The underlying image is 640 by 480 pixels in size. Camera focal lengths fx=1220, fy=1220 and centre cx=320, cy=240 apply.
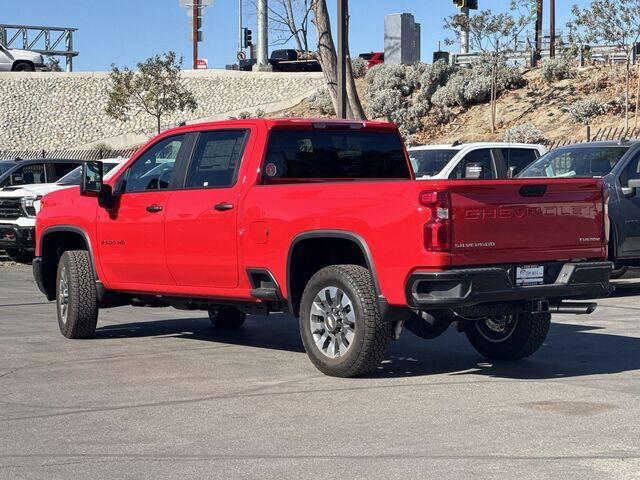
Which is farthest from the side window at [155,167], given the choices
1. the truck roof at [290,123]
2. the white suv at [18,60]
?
the white suv at [18,60]

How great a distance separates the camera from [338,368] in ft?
30.0

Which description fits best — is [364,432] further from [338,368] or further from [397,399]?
[338,368]

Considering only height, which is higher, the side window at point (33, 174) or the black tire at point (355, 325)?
the side window at point (33, 174)

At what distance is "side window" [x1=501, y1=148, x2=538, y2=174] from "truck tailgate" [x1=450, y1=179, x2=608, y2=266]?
9.97 meters

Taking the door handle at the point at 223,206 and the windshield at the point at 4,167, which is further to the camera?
the windshield at the point at 4,167

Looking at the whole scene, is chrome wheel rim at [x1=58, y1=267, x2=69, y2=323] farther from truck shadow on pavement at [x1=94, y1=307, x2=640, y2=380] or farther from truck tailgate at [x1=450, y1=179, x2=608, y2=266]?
truck tailgate at [x1=450, y1=179, x2=608, y2=266]

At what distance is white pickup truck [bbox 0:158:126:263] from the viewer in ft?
70.3

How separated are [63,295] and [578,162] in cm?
741

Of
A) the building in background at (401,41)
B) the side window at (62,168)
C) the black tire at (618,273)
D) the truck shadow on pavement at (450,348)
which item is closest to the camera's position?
the truck shadow on pavement at (450,348)

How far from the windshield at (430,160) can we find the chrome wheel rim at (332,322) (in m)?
9.32

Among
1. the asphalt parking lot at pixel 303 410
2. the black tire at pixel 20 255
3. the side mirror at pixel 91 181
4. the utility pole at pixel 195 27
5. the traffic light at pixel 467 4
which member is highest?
the utility pole at pixel 195 27

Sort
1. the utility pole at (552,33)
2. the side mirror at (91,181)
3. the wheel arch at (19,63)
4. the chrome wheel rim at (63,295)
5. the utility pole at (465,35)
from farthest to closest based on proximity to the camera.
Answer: the wheel arch at (19,63), the utility pole at (552,33), the utility pole at (465,35), the chrome wheel rim at (63,295), the side mirror at (91,181)

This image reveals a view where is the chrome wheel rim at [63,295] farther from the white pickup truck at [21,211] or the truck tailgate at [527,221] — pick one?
the white pickup truck at [21,211]

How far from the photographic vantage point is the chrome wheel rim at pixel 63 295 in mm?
11812
